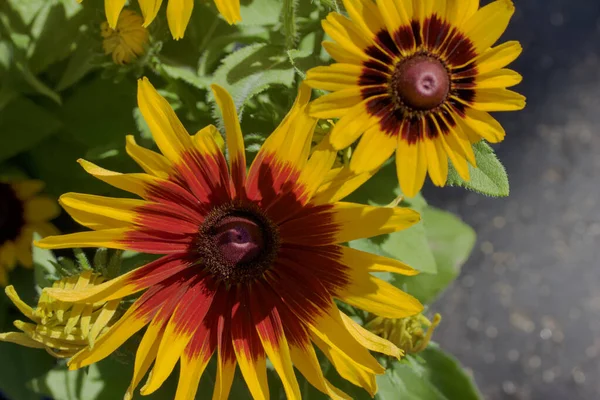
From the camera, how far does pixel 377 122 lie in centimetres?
58

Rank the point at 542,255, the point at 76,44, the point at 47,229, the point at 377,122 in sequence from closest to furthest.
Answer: the point at 377,122 → the point at 76,44 → the point at 47,229 → the point at 542,255

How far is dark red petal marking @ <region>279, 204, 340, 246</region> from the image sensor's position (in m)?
0.62

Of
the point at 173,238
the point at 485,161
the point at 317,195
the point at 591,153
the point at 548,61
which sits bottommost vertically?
the point at 173,238

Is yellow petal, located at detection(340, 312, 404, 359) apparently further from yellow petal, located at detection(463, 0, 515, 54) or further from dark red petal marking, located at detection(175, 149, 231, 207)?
yellow petal, located at detection(463, 0, 515, 54)

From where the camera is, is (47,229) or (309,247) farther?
(47,229)

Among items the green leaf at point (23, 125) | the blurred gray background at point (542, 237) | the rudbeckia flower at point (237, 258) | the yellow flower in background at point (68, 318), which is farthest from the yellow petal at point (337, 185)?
the blurred gray background at point (542, 237)

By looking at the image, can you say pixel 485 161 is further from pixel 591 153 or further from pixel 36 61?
pixel 591 153

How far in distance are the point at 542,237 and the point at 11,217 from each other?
982 millimetres

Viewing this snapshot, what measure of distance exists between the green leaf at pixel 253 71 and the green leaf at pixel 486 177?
7.8 inches

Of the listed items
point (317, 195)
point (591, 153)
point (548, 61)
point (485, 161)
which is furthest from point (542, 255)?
point (317, 195)

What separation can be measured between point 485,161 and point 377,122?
153mm

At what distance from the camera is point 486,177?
2.21 feet

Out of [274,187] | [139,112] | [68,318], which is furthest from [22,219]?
[274,187]

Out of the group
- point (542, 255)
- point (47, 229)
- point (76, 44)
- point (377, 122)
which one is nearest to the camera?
point (377, 122)
